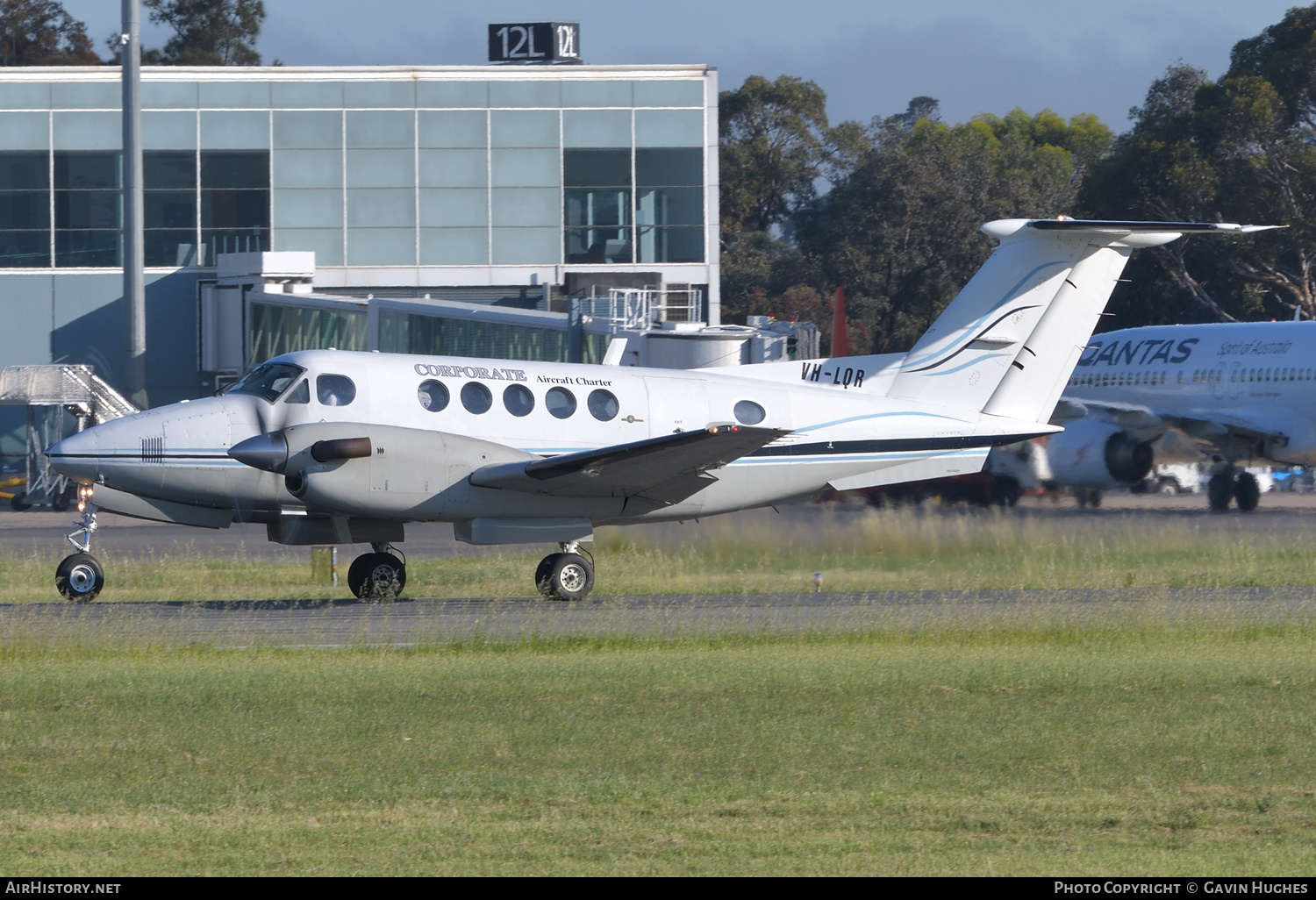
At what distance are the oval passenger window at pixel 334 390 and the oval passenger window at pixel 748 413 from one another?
4.83 metres

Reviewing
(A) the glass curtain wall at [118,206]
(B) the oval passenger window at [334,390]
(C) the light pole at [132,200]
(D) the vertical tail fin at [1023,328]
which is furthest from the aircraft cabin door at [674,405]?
(A) the glass curtain wall at [118,206]

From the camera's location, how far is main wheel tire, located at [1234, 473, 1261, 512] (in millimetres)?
34125

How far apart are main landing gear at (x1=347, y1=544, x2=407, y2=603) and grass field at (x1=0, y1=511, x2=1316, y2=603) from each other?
4.43 feet

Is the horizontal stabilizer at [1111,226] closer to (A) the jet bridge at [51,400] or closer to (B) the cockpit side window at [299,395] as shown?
(B) the cockpit side window at [299,395]

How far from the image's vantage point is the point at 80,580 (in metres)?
18.1

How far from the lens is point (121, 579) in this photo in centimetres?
2197

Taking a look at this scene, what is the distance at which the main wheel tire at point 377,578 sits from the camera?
18.8m

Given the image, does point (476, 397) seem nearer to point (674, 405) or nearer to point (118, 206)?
point (674, 405)

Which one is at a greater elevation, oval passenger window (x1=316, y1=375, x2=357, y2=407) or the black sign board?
the black sign board

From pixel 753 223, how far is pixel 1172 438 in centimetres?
5910

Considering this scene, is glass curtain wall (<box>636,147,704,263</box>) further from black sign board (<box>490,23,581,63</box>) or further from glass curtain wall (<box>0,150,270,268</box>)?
glass curtain wall (<box>0,150,270,268</box>)

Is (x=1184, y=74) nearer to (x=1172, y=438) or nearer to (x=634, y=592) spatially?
(x=1172, y=438)

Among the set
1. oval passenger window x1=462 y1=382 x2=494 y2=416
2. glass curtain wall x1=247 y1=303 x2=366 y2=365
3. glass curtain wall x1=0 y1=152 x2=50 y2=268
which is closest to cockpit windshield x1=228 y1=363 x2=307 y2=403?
oval passenger window x1=462 y1=382 x2=494 y2=416

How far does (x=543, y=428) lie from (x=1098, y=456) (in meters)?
19.1
